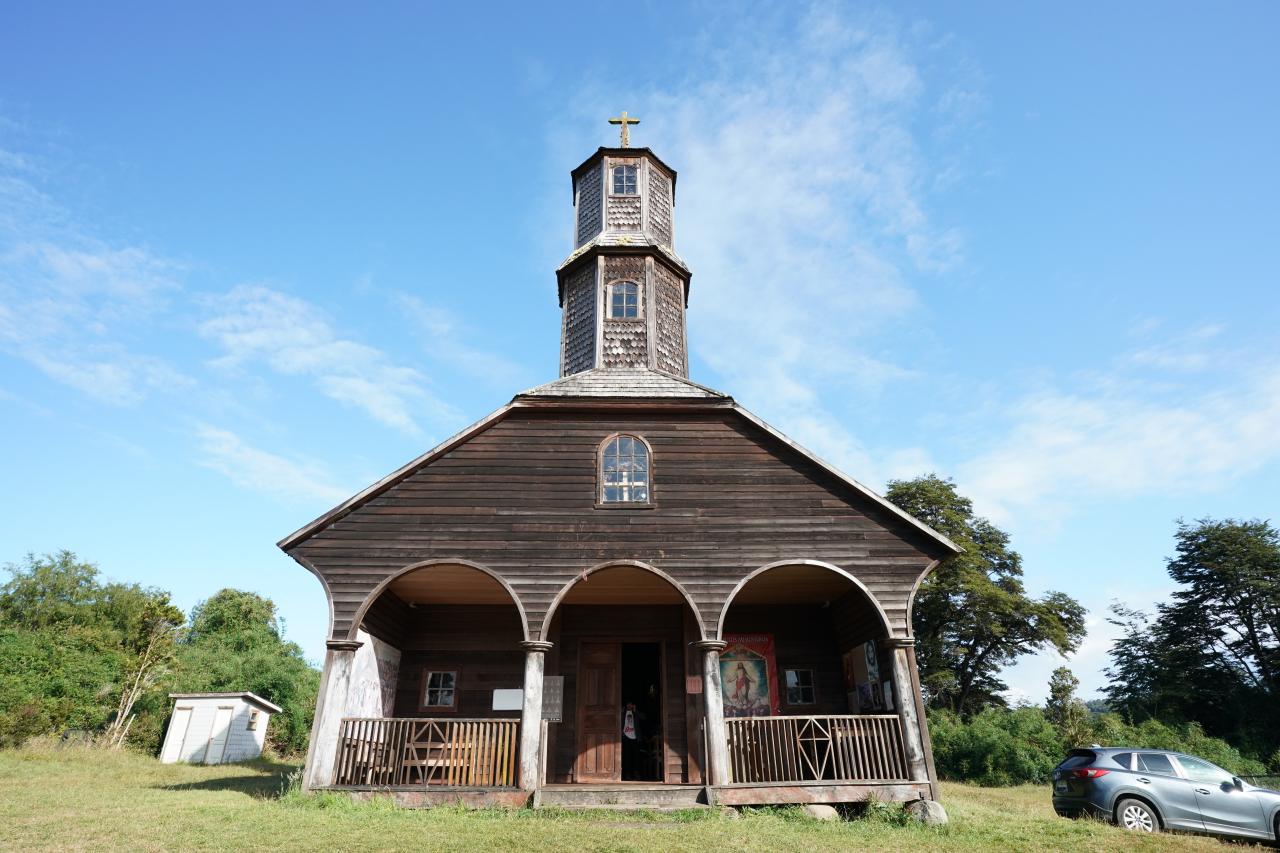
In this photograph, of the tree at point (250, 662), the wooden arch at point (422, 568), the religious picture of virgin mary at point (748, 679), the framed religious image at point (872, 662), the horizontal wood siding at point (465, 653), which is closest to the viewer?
the wooden arch at point (422, 568)

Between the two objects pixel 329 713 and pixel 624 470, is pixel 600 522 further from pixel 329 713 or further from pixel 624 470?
pixel 329 713

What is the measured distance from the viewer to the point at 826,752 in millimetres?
11109

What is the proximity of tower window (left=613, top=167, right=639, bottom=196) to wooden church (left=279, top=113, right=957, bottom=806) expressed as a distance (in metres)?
6.32

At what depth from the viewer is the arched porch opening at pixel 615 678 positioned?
1315 cm

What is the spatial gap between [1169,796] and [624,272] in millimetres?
14249

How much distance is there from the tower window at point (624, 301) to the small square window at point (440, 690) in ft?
28.7

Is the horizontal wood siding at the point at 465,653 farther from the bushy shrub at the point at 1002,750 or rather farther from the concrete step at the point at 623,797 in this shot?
the bushy shrub at the point at 1002,750

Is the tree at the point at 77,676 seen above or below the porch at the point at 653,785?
above

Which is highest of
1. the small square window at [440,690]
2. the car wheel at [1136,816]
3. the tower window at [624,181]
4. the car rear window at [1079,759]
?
the tower window at [624,181]

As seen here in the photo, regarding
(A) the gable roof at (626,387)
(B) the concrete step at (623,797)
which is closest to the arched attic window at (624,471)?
(A) the gable roof at (626,387)

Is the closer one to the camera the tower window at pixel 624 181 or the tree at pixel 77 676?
the tower window at pixel 624 181

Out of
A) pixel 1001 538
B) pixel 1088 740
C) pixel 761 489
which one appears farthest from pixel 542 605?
pixel 1001 538

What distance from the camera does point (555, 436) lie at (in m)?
12.7

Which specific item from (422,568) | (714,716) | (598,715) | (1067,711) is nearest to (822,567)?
(714,716)
